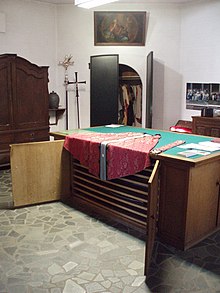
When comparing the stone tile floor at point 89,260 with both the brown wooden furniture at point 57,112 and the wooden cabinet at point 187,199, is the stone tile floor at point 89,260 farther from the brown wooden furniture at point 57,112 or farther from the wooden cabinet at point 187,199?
the brown wooden furniture at point 57,112

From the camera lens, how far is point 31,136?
→ 574cm

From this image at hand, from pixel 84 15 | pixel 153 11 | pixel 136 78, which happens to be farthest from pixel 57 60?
pixel 153 11

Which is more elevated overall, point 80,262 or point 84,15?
point 84,15

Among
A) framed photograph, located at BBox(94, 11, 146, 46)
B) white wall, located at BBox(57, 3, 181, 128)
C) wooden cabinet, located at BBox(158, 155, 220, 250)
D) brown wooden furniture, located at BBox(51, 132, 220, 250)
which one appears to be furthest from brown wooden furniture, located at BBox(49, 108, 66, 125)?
wooden cabinet, located at BBox(158, 155, 220, 250)

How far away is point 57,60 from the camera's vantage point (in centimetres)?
678

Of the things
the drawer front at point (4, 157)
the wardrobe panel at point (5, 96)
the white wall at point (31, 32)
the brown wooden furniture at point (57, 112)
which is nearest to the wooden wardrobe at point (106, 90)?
the brown wooden furniture at point (57, 112)

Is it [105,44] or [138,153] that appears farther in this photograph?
[105,44]

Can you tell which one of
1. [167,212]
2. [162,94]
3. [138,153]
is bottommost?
[167,212]

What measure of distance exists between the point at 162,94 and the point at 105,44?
4.97 ft

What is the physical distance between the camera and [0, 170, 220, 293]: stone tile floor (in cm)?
240

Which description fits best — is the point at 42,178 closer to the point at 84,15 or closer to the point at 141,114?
the point at 141,114

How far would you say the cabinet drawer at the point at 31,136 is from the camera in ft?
18.3

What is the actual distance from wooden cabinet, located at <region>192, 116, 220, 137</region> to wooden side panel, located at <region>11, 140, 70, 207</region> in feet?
8.82

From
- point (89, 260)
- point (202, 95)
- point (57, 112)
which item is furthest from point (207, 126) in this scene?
point (89, 260)
